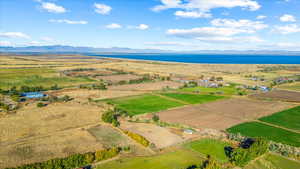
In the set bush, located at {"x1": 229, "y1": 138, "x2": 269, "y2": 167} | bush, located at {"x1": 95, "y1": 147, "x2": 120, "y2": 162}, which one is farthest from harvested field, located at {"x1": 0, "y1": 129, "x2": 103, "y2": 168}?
bush, located at {"x1": 229, "y1": 138, "x2": 269, "y2": 167}

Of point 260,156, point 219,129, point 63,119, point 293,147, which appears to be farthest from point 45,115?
point 293,147

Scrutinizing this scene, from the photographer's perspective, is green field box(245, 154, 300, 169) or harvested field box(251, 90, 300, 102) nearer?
green field box(245, 154, 300, 169)

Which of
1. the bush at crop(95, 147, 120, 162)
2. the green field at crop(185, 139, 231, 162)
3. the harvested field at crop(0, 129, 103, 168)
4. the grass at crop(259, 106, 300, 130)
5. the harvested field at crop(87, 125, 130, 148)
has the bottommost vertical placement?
the harvested field at crop(0, 129, 103, 168)

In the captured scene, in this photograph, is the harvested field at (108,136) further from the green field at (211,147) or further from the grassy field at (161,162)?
the green field at (211,147)

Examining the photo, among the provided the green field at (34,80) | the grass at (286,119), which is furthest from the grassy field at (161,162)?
the green field at (34,80)

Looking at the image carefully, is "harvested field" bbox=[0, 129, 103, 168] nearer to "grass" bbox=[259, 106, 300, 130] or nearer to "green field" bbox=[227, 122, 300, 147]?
"green field" bbox=[227, 122, 300, 147]

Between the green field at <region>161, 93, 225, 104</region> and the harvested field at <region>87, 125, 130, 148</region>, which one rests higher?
the green field at <region>161, 93, 225, 104</region>
